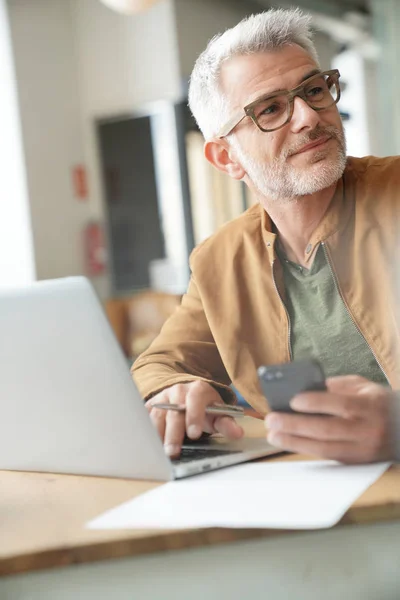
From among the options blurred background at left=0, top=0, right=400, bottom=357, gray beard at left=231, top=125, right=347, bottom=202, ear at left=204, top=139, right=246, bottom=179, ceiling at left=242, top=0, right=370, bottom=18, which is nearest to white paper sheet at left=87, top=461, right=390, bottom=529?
gray beard at left=231, top=125, right=347, bottom=202

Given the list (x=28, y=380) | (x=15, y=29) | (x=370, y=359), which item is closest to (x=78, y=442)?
(x=28, y=380)

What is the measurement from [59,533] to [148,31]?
16.7ft

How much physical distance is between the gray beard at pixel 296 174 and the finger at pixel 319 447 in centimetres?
76

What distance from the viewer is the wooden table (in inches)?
29.0

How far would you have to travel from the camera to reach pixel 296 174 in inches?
62.6

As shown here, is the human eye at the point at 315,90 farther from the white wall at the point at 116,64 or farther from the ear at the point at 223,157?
the white wall at the point at 116,64

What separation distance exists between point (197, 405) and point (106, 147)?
16.0ft

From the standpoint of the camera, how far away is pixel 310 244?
5.14 feet

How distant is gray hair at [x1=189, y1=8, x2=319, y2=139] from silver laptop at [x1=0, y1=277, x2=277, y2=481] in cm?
93

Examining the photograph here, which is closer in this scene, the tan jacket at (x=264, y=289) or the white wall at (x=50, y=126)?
the tan jacket at (x=264, y=289)

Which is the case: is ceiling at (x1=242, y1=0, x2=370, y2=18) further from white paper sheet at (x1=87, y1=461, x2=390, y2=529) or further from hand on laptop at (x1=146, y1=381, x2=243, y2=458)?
white paper sheet at (x1=87, y1=461, x2=390, y2=529)

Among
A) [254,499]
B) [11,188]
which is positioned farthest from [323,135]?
[11,188]

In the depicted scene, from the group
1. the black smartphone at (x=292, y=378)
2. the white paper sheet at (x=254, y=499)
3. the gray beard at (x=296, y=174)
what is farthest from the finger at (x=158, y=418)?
the gray beard at (x=296, y=174)

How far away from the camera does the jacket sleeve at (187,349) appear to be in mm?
1473
